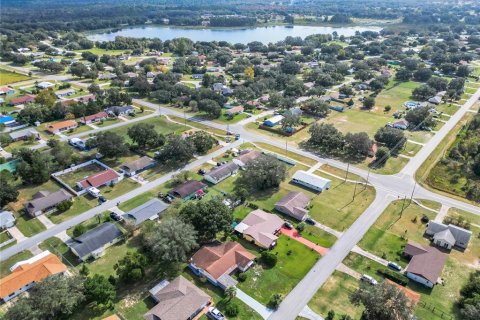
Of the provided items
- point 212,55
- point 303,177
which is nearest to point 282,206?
point 303,177

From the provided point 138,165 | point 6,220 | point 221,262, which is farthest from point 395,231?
point 6,220

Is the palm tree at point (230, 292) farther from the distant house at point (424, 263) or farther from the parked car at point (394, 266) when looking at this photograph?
the distant house at point (424, 263)

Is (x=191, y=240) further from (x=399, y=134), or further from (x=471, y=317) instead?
(x=399, y=134)

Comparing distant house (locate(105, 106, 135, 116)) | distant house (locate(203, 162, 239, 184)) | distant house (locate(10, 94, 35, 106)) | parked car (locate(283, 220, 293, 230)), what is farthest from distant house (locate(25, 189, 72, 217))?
distant house (locate(10, 94, 35, 106))

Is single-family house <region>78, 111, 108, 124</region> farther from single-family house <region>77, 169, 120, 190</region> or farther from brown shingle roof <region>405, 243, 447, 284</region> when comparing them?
brown shingle roof <region>405, 243, 447, 284</region>

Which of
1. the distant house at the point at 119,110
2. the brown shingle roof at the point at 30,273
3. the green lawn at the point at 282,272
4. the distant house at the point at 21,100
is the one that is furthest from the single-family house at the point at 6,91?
the green lawn at the point at 282,272

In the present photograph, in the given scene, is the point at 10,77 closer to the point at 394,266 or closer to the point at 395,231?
the point at 395,231
